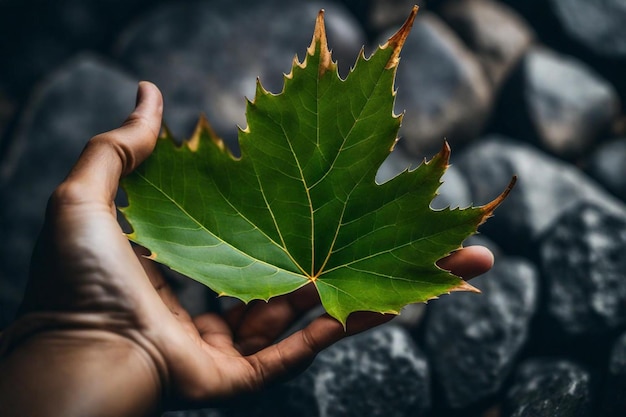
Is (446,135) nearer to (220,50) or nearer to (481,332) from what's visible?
(481,332)

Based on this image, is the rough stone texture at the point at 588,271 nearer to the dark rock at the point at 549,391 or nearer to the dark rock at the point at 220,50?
the dark rock at the point at 549,391

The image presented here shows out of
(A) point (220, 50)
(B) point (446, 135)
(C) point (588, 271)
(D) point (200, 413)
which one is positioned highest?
(A) point (220, 50)

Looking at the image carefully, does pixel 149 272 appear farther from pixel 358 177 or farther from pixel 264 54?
pixel 264 54

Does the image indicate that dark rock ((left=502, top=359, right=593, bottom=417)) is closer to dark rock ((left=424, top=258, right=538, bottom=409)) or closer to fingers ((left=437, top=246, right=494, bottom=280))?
dark rock ((left=424, top=258, right=538, bottom=409))

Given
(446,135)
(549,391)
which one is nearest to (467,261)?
(549,391)

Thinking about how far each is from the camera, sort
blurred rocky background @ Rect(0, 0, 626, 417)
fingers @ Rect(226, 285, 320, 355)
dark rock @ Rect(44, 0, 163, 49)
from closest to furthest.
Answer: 1. fingers @ Rect(226, 285, 320, 355)
2. blurred rocky background @ Rect(0, 0, 626, 417)
3. dark rock @ Rect(44, 0, 163, 49)

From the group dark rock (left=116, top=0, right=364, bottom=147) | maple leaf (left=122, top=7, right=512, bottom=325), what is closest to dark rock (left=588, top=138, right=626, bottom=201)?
dark rock (left=116, top=0, right=364, bottom=147)

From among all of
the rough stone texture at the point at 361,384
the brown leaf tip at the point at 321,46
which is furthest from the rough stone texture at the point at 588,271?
the brown leaf tip at the point at 321,46
